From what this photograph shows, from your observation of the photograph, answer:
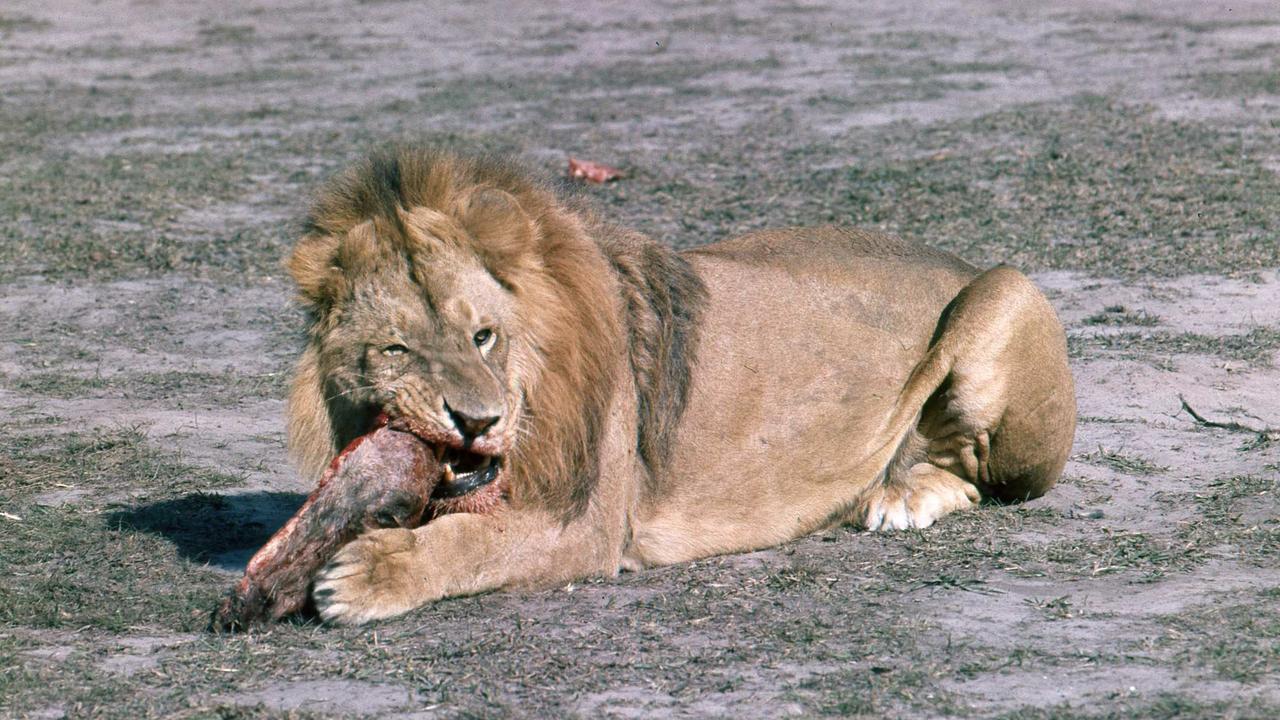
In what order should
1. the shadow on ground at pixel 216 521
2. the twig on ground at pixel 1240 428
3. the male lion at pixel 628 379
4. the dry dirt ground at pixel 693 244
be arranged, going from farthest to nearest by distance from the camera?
the twig on ground at pixel 1240 428 < the shadow on ground at pixel 216 521 < the male lion at pixel 628 379 < the dry dirt ground at pixel 693 244

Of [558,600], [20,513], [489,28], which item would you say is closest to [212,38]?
[489,28]

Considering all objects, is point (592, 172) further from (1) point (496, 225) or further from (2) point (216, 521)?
(1) point (496, 225)

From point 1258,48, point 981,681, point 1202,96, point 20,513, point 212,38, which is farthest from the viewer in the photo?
point 212,38

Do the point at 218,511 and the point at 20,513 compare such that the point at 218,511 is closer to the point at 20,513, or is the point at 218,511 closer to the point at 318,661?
the point at 20,513

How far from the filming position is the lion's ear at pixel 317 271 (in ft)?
14.9

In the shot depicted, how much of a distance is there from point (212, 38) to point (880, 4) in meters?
7.16

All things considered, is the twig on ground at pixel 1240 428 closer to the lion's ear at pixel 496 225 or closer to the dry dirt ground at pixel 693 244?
the dry dirt ground at pixel 693 244

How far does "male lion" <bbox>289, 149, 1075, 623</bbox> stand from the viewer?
4.36 meters

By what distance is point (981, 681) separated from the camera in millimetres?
3922

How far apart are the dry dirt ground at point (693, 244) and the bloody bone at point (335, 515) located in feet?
0.38

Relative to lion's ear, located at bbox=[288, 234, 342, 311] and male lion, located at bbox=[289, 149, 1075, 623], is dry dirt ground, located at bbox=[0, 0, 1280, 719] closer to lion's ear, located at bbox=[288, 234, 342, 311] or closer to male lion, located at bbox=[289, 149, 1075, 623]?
male lion, located at bbox=[289, 149, 1075, 623]

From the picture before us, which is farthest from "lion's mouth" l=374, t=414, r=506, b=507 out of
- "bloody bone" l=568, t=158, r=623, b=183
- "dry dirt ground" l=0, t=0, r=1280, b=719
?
"bloody bone" l=568, t=158, r=623, b=183

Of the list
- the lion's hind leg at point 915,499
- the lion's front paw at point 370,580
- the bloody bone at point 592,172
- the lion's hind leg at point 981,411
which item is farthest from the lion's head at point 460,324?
the bloody bone at point 592,172

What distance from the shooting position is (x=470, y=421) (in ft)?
13.6
